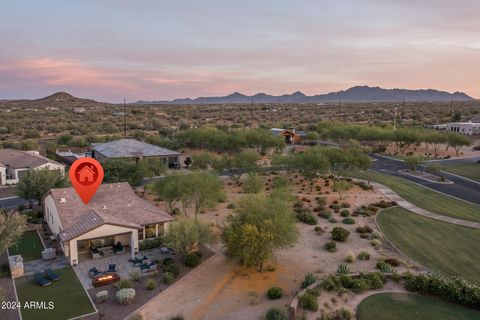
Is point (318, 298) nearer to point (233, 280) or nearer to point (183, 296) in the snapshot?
point (233, 280)

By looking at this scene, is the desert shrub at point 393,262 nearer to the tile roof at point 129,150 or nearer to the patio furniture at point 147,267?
the patio furniture at point 147,267

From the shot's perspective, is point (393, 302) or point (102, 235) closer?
point (393, 302)

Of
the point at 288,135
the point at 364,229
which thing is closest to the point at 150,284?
the point at 364,229

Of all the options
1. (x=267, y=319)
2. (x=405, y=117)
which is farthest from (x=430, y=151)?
(x=267, y=319)

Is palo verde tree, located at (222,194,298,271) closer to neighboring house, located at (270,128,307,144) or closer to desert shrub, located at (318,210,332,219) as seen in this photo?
desert shrub, located at (318,210,332,219)

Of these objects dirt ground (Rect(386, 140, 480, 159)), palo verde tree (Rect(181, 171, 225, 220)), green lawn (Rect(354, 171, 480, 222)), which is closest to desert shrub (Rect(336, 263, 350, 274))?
palo verde tree (Rect(181, 171, 225, 220))
